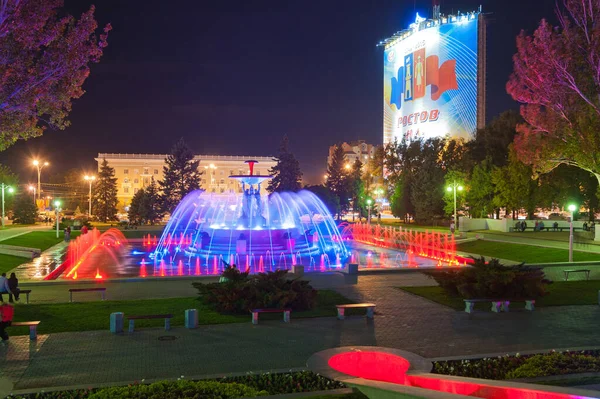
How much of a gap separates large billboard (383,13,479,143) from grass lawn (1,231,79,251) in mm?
43203

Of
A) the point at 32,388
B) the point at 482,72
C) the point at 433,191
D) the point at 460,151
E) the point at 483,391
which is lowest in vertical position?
the point at 32,388

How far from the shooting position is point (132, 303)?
14664 mm

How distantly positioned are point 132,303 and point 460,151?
1940 inches

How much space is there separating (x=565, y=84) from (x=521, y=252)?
33.6 feet

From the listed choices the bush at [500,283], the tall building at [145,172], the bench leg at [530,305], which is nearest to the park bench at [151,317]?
the bush at [500,283]

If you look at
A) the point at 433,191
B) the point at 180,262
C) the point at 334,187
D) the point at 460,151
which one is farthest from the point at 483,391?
the point at 334,187

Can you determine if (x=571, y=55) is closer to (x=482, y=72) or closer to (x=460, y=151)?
(x=460, y=151)

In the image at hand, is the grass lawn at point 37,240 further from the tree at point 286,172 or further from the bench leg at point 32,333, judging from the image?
the tree at point 286,172

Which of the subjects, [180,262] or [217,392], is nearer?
[217,392]

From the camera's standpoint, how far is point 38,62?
16.9 metres

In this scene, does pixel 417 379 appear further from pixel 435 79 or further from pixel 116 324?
pixel 435 79

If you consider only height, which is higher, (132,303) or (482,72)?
(482,72)

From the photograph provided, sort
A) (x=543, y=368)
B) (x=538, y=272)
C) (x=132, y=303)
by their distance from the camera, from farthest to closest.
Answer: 1. (x=538, y=272)
2. (x=132, y=303)
3. (x=543, y=368)

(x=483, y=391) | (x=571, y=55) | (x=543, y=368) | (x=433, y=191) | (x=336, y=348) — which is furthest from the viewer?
(x=433, y=191)
